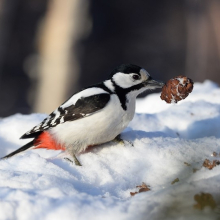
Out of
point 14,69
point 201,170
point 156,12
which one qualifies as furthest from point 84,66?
point 201,170

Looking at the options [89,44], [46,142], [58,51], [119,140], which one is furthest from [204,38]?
[46,142]

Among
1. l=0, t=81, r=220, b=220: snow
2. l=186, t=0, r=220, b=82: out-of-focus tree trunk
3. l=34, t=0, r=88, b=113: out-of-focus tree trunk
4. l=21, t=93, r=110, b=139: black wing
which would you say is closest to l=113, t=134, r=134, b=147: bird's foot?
l=0, t=81, r=220, b=220: snow

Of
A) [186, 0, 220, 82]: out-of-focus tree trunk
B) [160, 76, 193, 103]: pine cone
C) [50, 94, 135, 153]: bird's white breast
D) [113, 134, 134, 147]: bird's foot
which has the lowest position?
[186, 0, 220, 82]: out-of-focus tree trunk

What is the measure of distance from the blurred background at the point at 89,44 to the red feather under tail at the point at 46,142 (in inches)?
238

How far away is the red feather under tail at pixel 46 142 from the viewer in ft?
10.8

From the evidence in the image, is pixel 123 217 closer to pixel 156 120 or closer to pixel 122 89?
pixel 122 89

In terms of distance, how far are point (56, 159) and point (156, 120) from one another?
1280 millimetres

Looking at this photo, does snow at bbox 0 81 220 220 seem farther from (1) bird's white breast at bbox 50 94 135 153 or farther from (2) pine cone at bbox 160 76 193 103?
(2) pine cone at bbox 160 76 193 103

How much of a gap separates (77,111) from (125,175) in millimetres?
529

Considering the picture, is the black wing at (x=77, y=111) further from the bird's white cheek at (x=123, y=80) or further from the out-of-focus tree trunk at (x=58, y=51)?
the out-of-focus tree trunk at (x=58, y=51)


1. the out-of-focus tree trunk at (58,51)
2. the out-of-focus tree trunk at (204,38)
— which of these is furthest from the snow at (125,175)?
the out-of-focus tree trunk at (204,38)

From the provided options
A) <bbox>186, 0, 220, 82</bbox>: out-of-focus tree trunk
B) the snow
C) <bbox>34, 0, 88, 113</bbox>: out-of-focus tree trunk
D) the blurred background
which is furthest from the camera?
<bbox>186, 0, 220, 82</bbox>: out-of-focus tree trunk

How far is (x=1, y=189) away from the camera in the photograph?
2.44 metres

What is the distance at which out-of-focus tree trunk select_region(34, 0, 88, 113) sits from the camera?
9.23 meters
